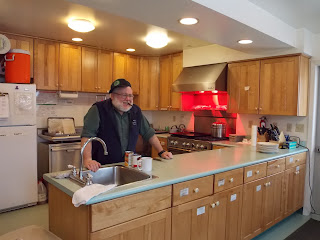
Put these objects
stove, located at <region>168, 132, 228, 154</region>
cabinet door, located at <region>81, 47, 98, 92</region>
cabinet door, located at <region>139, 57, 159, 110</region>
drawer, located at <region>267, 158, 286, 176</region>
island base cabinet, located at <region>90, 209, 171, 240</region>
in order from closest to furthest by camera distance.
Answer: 1. island base cabinet, located at <region>90, 209, 171, 240</region>
2. drawer, located at <region>267, 158, 286, 176</region>
3. stove, located at <region>168, 132, 228, 154</region>
4. cabinet door, located at <region>81, 47, 98, 92</region>
5. cabinet door, located at <region>139, 57, 159, 110</region>

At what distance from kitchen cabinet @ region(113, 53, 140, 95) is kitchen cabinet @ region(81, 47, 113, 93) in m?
0.12

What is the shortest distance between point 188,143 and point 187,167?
1.99 metres

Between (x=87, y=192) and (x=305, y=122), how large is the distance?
327cm

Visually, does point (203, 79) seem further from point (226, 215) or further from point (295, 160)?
point (226, 215)

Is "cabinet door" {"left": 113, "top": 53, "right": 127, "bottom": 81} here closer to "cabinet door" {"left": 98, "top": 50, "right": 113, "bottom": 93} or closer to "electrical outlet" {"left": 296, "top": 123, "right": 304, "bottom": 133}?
"cabinet door" {"left": 98, "top": 50, "right": 113, "bottom": 93}

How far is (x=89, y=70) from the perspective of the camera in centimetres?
456

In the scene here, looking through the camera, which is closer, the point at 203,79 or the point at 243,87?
the point at 243,87

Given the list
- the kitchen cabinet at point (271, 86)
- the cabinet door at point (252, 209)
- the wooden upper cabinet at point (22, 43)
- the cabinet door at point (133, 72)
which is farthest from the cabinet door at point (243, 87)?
the wooden upper cabinet at point (22, 43)

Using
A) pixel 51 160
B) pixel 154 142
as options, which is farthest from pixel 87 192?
pixel 51 160

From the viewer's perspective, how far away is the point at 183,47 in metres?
4.52

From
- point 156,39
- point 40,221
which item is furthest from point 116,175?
point 156,39

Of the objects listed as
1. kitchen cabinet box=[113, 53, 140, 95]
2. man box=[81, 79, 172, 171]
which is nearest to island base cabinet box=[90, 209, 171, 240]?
man box=[81, 79, 172, 171]

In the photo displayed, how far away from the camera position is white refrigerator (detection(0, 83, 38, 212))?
11.0 feet

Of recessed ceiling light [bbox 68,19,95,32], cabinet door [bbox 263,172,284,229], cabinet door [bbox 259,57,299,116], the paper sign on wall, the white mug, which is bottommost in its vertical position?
cabinet door [bbox 263,172,284,229]
